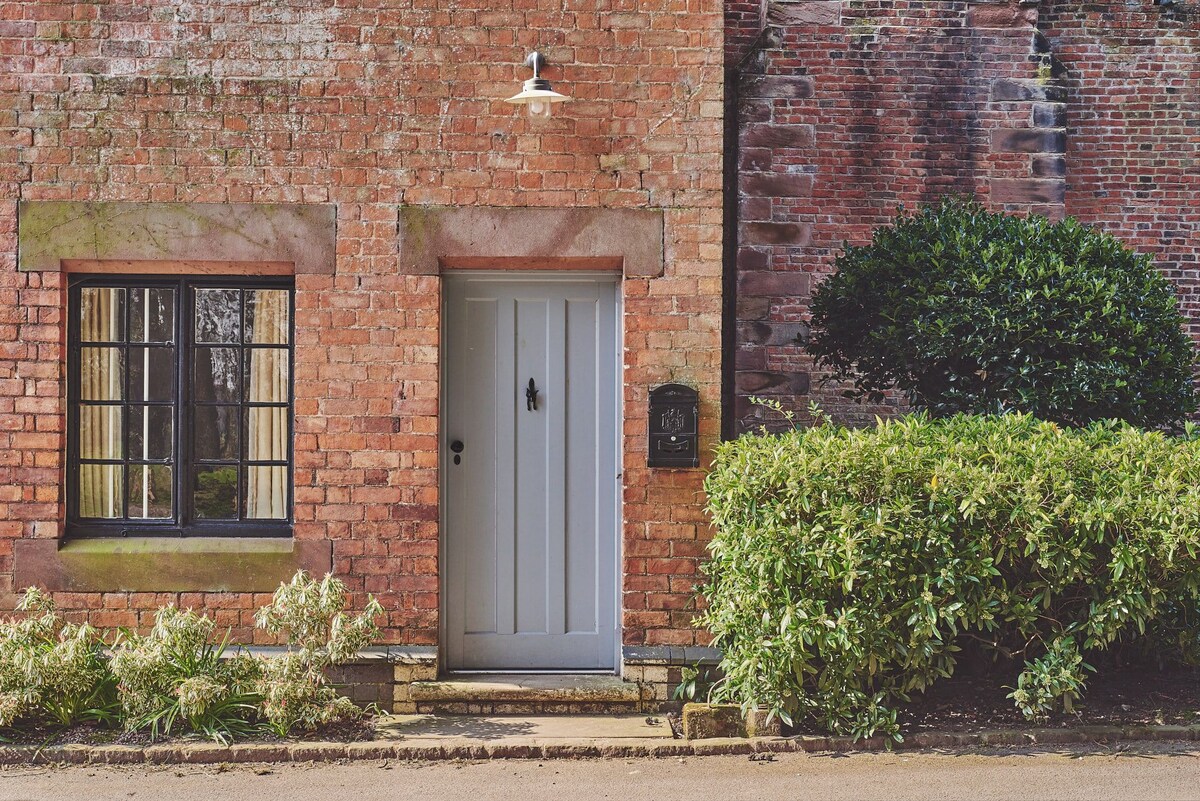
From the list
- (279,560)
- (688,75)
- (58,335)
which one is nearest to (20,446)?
(58,335)

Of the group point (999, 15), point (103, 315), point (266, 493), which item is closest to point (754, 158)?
point (999, 15)

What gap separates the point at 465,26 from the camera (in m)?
5.83

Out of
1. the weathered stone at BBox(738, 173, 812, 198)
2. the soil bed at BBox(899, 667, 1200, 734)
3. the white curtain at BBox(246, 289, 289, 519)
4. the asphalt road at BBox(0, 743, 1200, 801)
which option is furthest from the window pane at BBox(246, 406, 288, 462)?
the weathered stone at BBox(738, 173, 812, 198)

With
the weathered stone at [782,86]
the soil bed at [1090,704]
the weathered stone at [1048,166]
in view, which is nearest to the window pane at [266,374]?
the soil bed at [1090,704]

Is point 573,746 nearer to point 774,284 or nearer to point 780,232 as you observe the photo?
point 774,284

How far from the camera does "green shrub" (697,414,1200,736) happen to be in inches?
197

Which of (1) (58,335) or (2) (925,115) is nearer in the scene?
(1) (58,335)

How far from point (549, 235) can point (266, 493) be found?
2.23 meters

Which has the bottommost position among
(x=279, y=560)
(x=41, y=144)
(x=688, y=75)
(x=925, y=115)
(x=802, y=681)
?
(x=802, y=681)

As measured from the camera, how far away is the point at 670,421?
5793 mm

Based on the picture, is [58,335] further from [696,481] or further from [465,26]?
[696,481]

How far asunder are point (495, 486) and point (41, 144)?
3.16 meters

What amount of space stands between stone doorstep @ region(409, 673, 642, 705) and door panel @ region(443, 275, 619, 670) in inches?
12.1

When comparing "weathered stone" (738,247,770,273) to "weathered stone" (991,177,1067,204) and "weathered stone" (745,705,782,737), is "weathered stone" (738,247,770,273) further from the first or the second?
"weathered stone" (745,705,782,737)
